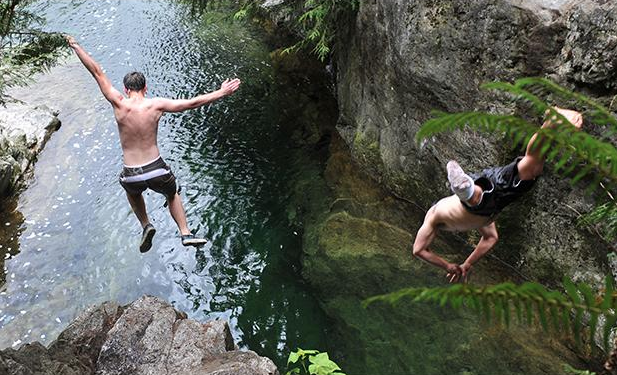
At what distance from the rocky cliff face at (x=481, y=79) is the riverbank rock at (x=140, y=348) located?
3.41m

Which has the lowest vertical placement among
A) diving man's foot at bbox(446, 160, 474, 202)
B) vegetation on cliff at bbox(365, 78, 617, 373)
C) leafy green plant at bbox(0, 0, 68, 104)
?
leafy green plant at bbox(0, 0, 68, 104)

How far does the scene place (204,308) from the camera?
7.73 metres

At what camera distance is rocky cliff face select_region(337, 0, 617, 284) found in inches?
229

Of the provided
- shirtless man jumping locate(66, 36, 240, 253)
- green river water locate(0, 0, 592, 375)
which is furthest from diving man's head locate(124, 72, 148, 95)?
green river water locate(0, 0, 592, 375)

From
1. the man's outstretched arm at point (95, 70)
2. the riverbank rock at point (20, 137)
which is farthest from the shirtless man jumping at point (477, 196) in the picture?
the riverbank rock at point (20, 137)

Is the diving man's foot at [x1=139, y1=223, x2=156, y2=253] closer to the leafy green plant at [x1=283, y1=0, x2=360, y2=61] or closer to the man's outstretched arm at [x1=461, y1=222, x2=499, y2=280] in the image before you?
the man's outstretched arm at [x1=461, y1=222, x2=499, y2=280]

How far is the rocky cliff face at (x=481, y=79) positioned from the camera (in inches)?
229

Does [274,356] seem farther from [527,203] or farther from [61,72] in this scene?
[61,72]

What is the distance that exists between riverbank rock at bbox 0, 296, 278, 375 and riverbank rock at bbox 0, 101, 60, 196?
4708mm

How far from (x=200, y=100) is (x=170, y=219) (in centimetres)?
392

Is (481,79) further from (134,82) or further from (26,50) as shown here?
(26,50)

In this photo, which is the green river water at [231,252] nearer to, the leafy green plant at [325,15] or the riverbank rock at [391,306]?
the riverbank rock at [391,306]

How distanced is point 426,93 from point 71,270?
18.4 ft

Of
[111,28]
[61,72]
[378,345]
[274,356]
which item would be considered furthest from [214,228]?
[111,28]
